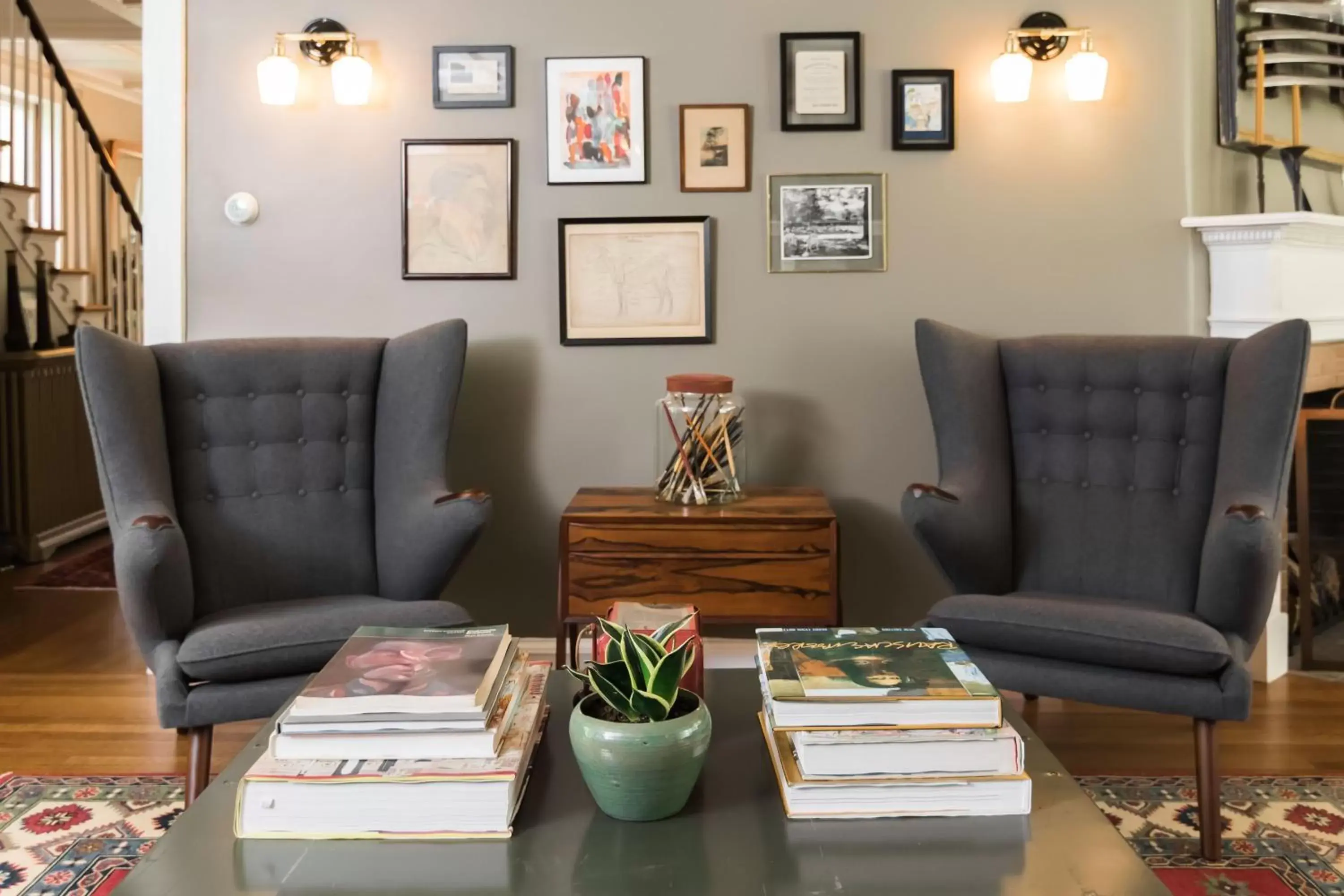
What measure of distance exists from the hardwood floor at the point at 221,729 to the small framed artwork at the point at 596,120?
179cm

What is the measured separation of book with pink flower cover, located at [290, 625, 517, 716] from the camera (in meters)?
1.34

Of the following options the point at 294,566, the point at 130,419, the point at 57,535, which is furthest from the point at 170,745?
the point at 57,535

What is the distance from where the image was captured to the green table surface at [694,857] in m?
1.20

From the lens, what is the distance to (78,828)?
7.76ft

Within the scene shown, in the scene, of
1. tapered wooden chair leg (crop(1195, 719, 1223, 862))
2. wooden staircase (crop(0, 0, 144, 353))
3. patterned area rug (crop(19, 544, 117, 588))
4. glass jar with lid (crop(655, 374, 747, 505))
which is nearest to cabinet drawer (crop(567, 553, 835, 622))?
glass jar with lid (crop(655, 374, 747, 505))

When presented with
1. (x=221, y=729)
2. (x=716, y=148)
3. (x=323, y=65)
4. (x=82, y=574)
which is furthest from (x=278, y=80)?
(x=82, y=574)

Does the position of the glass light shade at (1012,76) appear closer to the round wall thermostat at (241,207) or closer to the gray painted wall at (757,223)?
the gray painted wall at (757,223)

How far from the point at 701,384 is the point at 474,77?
112 centimetres

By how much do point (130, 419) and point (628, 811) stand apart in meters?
1.79

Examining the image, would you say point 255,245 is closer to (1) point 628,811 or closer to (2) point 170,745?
(2) point 170,745

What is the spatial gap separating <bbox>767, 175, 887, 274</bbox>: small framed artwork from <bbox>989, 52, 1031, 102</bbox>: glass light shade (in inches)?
15.7

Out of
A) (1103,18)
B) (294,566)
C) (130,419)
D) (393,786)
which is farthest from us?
(1103,18)

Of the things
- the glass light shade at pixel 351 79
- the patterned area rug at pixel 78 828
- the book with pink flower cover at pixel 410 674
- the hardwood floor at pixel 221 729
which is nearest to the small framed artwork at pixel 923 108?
the glass light shade at pixel 351 79

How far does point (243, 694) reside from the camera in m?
2.27
